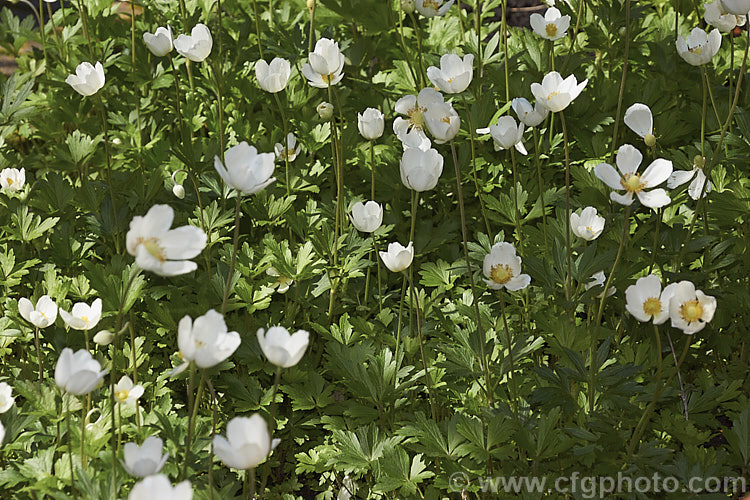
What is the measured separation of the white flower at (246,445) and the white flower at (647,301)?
75 centimetres

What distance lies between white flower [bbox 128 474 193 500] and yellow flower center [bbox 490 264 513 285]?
0.82 meters

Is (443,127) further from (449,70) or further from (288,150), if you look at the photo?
(288,150)

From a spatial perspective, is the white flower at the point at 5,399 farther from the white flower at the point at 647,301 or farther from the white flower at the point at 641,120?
the white flower at the point at 641,120

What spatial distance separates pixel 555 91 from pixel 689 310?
779 mm

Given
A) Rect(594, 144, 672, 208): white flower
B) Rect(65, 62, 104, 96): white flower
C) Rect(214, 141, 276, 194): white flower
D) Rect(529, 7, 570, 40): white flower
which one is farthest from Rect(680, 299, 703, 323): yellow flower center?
Rect(65, 62, 104, 96): white flower

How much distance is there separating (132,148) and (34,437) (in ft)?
4.20

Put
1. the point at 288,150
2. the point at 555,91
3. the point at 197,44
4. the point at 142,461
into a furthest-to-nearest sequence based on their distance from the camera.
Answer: the point at 288,150
the point at 197,44
the point at 555,91
the point at 142,461

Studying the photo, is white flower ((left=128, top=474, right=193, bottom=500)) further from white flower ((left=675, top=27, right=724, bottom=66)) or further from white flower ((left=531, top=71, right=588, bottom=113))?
white flower ((left=675, top=27, right=724, bottom=66))

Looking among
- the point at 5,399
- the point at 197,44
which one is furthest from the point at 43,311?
the point at 197,44

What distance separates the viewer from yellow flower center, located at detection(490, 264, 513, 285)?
65.9 inches

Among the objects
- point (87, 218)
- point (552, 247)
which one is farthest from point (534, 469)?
point (87, 218)

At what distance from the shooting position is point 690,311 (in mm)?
1439

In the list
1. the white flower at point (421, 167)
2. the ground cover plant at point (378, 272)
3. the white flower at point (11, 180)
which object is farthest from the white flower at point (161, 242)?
the white flower at point (11, 180)

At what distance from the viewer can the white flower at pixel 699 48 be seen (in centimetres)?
212
